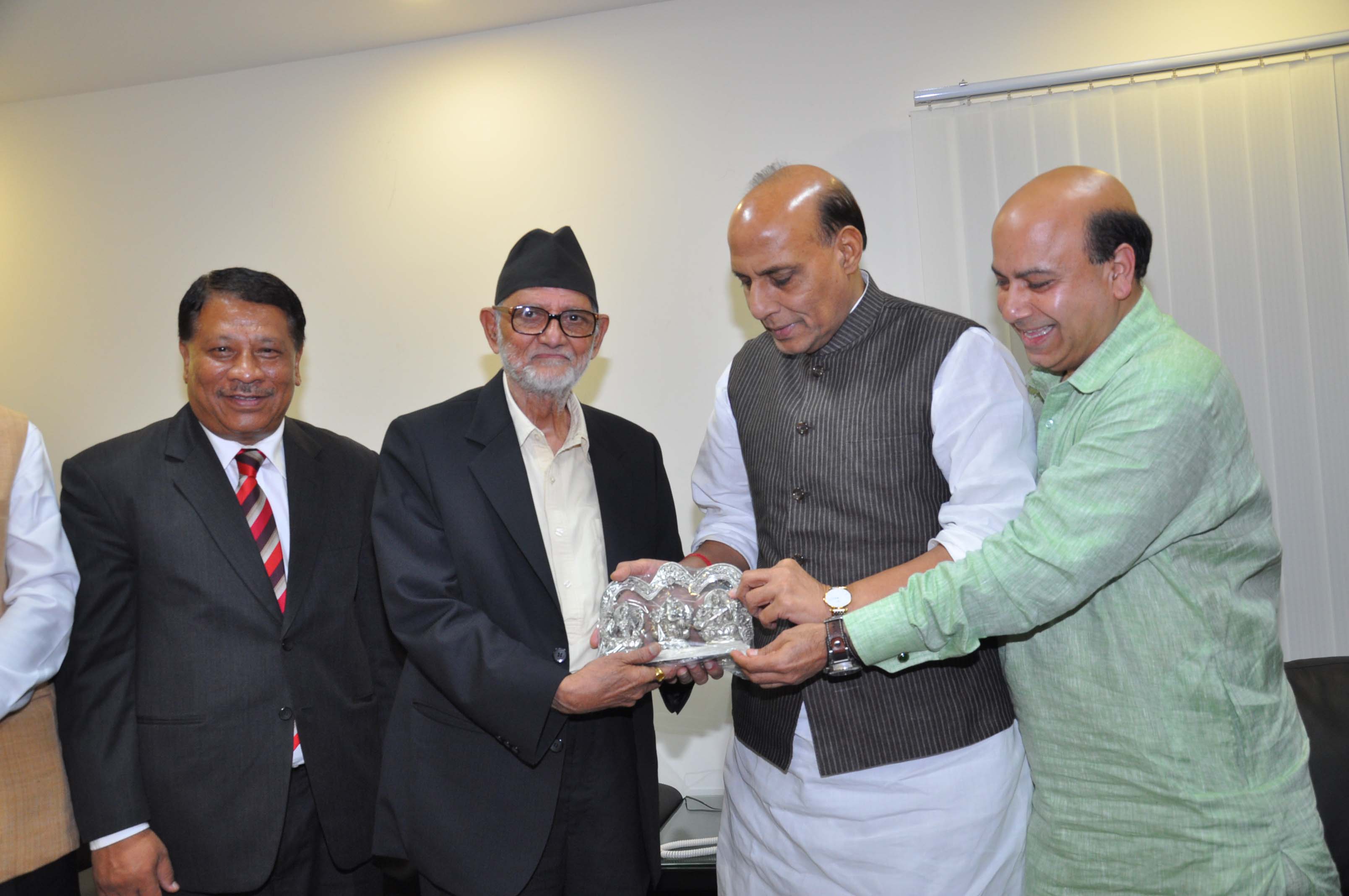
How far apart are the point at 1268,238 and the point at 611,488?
247cm

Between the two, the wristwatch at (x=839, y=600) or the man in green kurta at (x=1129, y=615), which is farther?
A: the wristwatch at (x=839, y=600)

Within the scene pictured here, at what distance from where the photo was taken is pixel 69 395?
4395 mm

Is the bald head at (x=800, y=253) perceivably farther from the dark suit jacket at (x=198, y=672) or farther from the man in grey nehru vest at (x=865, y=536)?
the dark suit jacket at (x=198, y=672)

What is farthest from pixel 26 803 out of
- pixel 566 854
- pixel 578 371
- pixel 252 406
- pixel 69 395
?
pixel 69 395

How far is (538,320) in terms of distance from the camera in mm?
2404

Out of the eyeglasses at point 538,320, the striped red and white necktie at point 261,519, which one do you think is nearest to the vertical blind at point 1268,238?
the eyeglasses at point 538,320

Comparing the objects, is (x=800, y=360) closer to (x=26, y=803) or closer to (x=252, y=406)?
(x=252, y=406)

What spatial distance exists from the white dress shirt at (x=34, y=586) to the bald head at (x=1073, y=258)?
213 cm

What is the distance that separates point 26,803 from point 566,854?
3.86 feet

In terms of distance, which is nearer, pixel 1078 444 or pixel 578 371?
pixel 1078 444

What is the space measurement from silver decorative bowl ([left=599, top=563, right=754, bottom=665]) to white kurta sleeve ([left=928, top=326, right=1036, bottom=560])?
427mm

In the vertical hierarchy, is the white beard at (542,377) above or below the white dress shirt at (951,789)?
above

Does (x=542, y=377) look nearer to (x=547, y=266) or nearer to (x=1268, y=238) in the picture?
(x=547, y=266)

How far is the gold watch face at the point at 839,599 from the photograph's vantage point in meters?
1.92
